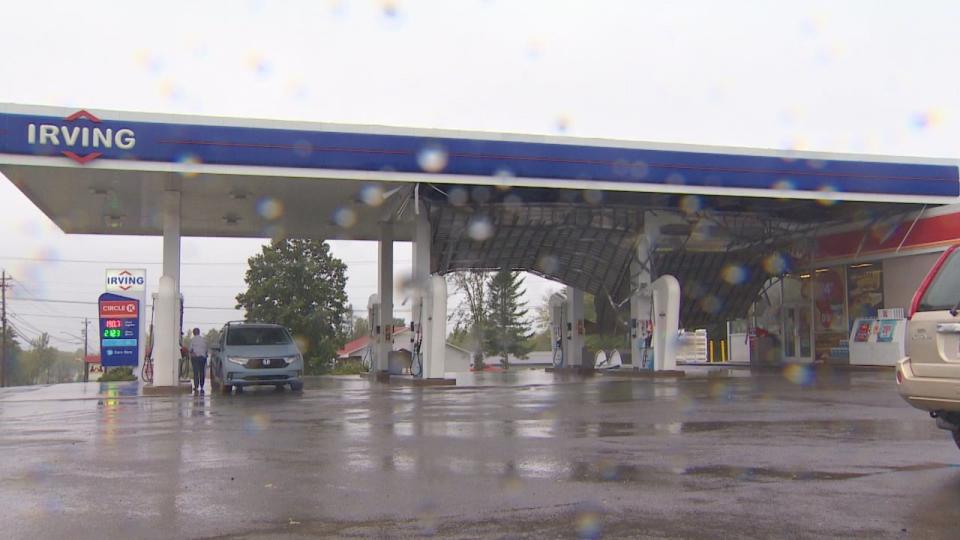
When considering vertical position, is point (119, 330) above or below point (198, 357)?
above

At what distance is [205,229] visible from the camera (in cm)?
3059

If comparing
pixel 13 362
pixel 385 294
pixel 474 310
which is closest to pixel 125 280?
pixel 385 294

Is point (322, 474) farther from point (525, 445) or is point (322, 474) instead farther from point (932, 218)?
point (932, 218)

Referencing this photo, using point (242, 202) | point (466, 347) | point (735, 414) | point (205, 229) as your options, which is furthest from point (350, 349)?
point (735, 414)

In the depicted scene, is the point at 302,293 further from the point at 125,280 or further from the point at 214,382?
the point at 214,382

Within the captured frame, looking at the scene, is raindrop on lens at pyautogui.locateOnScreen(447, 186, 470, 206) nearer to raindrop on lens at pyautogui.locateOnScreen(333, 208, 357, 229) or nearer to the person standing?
raindrop on lens at pyautogui.locateOnScreen(333, 208, 357, 229)

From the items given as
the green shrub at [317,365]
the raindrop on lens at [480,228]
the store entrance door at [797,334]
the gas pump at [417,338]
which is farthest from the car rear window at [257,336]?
the green shrub at [317,365]

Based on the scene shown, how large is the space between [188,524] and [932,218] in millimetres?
27102

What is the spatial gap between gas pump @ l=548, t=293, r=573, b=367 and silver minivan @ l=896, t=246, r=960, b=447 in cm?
2542

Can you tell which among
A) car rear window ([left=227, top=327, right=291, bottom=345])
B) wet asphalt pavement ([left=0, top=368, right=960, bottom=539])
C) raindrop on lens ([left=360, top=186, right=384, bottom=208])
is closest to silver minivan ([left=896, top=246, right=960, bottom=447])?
wet asphalt pavement ([left=0, top=368, right=960, bottom=539])

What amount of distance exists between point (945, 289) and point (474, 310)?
5661 centimetres

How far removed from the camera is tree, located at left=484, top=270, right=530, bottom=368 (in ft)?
211

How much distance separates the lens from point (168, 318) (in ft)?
68.6

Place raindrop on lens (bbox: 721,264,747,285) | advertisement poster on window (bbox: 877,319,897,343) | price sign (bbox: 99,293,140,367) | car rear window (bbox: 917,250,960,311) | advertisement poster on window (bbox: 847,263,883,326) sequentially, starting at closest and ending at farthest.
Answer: car rear window (bbox: 917,250,960,311) → advertisement poster on window (bbox: 877,319,897,343) → price sign (bbox: 99,293,140,367) → advertisement poster on window (bbox: 847,263,883,326) → raindrop on lens (bbox: 721,264,747,285)
